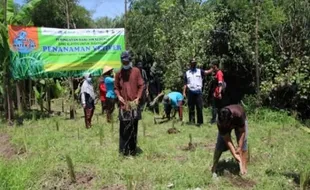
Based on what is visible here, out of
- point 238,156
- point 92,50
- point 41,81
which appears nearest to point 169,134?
point 238,156

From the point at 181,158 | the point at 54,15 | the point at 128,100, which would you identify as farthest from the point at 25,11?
the point at 54,15

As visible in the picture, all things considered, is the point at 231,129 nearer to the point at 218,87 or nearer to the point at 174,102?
the point at 218,87

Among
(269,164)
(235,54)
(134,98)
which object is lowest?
(269,164)

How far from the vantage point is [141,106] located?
8008 millimetres

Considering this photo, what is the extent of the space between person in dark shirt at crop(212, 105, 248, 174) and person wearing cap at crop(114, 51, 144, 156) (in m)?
1.78

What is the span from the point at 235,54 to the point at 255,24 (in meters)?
1.25

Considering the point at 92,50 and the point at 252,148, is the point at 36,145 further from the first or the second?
the point at 92,50

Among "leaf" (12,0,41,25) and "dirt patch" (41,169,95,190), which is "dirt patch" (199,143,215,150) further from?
"leaf" (12,0,41,25)

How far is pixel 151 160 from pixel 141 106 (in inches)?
44.9

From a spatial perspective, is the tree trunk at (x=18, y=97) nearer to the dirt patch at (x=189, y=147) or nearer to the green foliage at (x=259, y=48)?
the green foliage at (x=259, y=48)

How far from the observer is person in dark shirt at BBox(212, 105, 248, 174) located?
19.3 feet

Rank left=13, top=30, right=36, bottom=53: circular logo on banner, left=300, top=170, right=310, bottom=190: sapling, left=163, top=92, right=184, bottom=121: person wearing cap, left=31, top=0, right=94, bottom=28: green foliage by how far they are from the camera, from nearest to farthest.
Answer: left=300, top=170, right=310, bottom=190: sapling
left=163, top=92, right=184, bottom=121: person wearing cap
left=13, top=30, right=36, bottom=53: circular logo on banner
left=31, top=0, right=94, bottom=28: green foliage

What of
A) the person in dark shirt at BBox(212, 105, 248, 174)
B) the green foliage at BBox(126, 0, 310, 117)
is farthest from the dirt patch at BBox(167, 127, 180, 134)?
the person in dark shirt at BBox(212, 105, 248, 174)

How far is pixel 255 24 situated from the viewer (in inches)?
476
